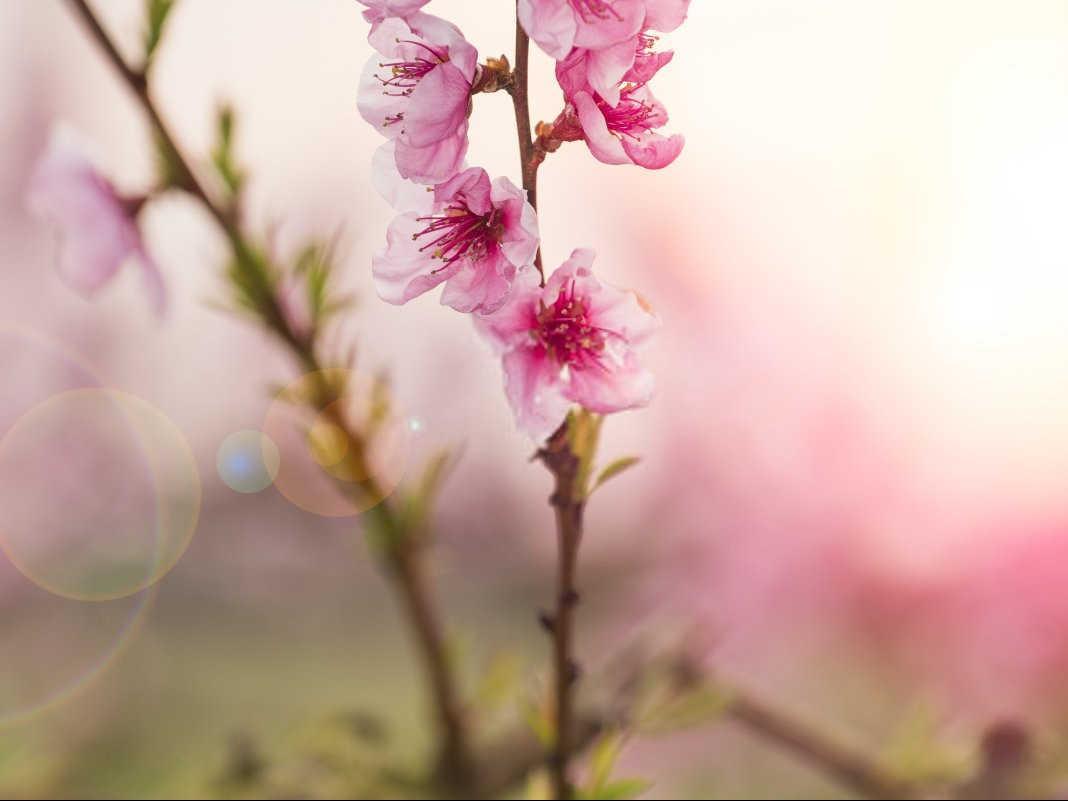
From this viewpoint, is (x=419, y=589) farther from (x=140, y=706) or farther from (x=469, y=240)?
(x=140, y=706)

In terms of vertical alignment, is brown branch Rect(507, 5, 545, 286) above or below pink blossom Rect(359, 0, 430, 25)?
below

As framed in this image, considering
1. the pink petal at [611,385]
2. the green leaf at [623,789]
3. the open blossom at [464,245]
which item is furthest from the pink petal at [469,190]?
the green leaf at [623,789]

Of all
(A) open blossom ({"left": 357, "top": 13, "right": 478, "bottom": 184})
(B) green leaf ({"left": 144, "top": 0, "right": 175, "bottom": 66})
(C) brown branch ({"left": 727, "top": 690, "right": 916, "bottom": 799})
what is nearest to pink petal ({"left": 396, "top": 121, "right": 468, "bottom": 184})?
(A) open blossom ({"left": 357, "top": 13, "right": 478, "bottom": 184})

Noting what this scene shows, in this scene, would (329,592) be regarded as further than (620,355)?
Yes

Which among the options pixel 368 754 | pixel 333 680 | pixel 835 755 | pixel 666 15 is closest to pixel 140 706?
pixel 333 680

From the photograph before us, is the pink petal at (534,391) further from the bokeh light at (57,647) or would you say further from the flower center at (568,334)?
the bokeh light at (57,647)

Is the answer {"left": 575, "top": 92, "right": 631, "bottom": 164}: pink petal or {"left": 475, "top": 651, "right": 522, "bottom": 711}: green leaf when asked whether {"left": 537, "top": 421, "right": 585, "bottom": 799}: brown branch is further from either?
{"left": 475, "top": 651, "right": 522, "bottom": 711}: green leaf
